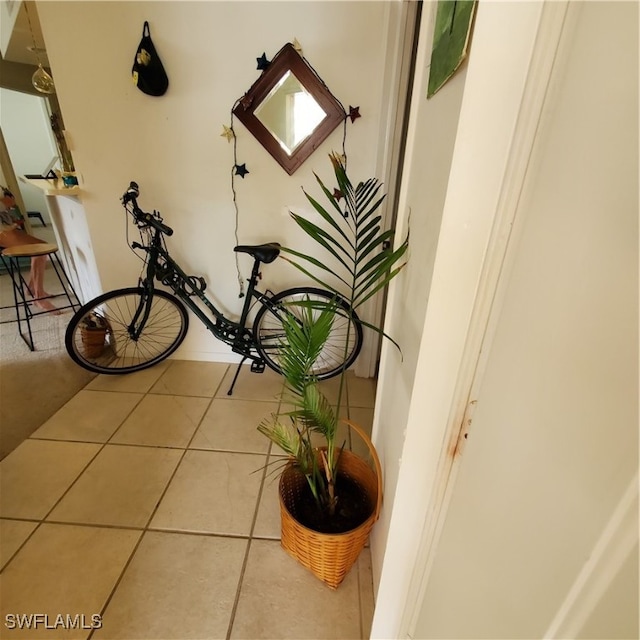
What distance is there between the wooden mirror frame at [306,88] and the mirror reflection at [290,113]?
0.02 metres

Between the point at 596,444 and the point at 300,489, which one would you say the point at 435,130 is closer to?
the point at 596,444

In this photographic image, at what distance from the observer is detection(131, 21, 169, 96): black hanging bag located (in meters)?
1.66

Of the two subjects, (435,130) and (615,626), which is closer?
(615,626)

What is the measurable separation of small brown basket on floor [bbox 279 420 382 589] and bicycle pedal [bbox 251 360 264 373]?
1.03 m

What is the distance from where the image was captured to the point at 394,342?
0.97m

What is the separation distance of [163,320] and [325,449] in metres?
1.68

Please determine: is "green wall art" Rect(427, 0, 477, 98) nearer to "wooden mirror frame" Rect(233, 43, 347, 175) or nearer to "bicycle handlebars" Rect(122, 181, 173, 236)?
"wooden mirror frame" Rect(233, 43, 347, 175)

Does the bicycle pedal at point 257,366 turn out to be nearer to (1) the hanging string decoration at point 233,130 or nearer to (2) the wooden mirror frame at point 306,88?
(1) the hanging string decoration at point 233,130

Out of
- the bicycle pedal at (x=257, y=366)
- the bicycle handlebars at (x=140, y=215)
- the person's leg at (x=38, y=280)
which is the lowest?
the bicycle pedal at (x=257, y=366)

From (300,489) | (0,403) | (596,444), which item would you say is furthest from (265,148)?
(0,403)

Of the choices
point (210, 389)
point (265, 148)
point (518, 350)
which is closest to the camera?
point (518, 350)

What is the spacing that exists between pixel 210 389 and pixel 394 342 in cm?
153

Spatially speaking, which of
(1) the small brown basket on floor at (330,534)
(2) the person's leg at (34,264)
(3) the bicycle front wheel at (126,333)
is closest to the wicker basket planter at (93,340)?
(3) the bicycle front wheel at (126,333)

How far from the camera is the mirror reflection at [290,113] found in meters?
1.75
